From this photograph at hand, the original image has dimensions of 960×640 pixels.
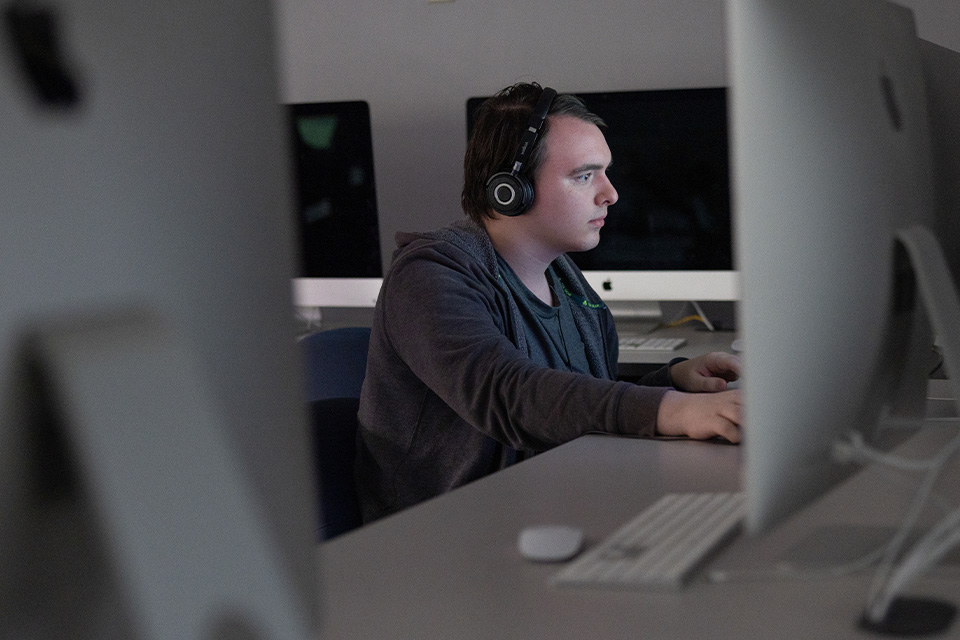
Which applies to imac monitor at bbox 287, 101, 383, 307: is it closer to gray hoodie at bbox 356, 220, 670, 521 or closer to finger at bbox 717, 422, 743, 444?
gray hoodie at bbox 356, 220, 670, 521

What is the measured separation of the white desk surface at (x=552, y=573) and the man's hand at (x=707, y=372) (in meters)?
0.46

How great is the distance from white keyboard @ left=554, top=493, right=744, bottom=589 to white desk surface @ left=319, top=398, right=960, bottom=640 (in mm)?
13

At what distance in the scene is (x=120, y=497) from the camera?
431 mm

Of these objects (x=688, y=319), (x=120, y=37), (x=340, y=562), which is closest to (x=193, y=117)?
(x=120, y=37)

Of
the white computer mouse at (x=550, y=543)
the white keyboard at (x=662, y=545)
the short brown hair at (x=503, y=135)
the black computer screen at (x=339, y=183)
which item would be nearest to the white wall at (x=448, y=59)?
the black computer screen at (x=339, y=183)

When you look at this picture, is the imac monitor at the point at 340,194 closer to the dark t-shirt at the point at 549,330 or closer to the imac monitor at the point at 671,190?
the imac monitor at the point at 671,190

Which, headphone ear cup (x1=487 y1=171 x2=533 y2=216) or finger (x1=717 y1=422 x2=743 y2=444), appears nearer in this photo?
finger (x1=717 y1=422 x2=743 y2=444)

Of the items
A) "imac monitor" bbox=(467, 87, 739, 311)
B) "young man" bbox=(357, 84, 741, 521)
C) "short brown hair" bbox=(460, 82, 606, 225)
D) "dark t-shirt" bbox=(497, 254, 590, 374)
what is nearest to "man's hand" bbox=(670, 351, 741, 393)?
"young man" bbox=(357, 84, 741, 521)

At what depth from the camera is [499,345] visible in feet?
4.95

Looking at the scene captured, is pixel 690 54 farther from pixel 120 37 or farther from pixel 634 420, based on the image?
pixel 120 37

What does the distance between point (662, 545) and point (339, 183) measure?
1.97m

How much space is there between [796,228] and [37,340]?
47 centimetres

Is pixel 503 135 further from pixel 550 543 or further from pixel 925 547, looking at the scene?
pixel 925 547

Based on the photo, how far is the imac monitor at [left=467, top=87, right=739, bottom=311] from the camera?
245 centimetres
